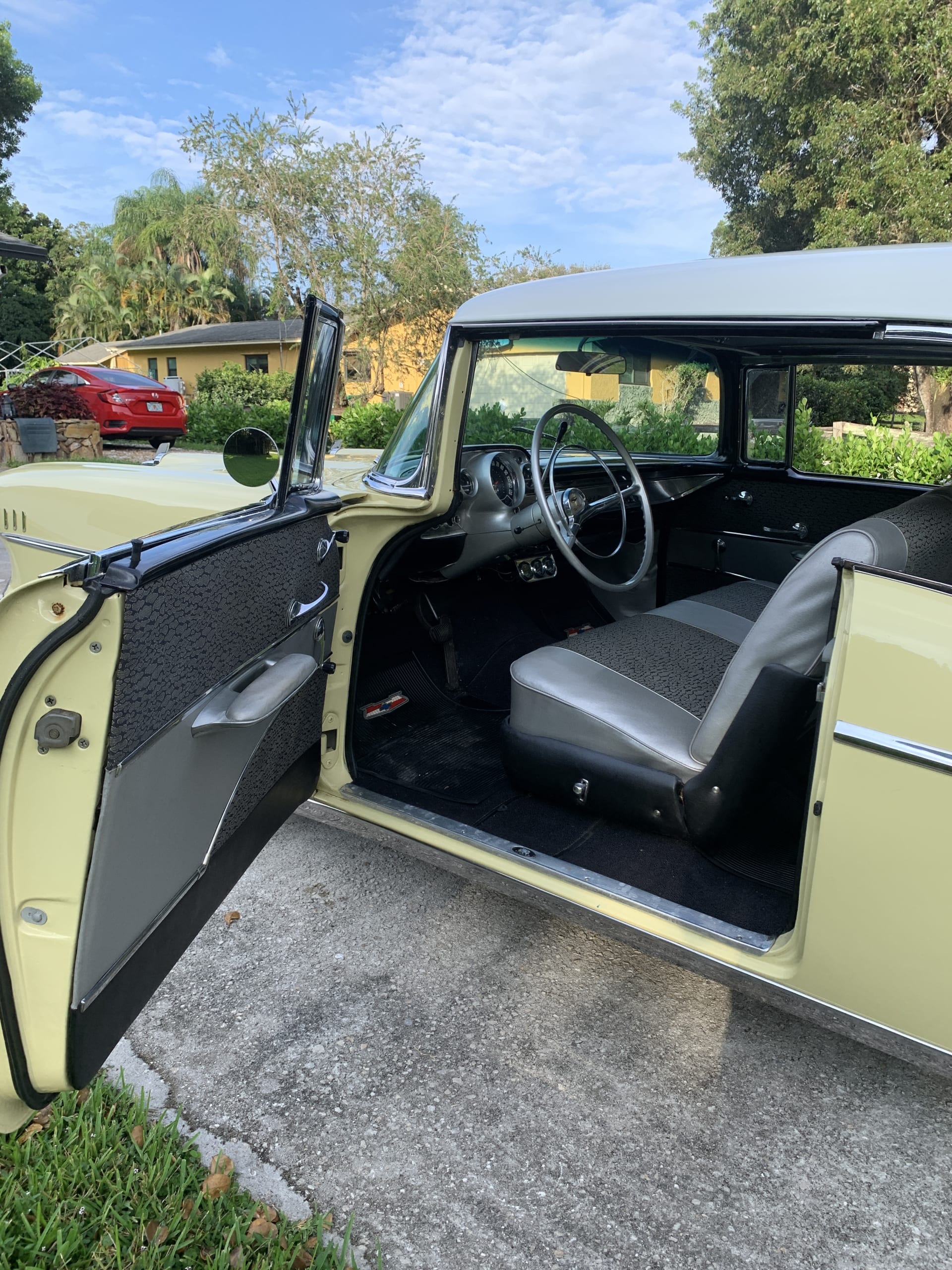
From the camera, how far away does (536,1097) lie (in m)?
2.04

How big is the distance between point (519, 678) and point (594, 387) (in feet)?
4.08

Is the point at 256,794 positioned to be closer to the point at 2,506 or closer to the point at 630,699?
the point at 630,699

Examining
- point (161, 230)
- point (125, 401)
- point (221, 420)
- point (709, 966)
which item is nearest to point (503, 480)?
point (709, 966)

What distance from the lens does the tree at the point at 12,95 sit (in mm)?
25906

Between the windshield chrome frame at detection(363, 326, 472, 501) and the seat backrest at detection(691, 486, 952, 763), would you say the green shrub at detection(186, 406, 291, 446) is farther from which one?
the seat backrest at detection(691, 486, 952, 763)

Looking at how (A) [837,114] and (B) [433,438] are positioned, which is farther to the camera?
(A) [837,114]

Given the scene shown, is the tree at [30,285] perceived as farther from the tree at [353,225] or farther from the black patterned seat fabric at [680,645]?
the black patterned seat fabric at [680,645]

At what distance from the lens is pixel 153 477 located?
2.92 metres

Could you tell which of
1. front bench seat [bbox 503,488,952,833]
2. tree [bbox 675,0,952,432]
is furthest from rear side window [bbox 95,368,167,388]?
front bench seat [bbox 503,488,952,833]

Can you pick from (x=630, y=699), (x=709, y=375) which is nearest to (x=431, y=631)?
(x=630, y=699)

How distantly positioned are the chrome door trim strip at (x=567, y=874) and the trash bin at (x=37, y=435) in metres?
11.4

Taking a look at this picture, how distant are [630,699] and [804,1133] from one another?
109cm

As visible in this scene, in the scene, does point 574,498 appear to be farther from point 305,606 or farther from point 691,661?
point 305,606

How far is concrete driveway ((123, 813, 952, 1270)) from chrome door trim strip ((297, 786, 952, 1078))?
0.88 ft
